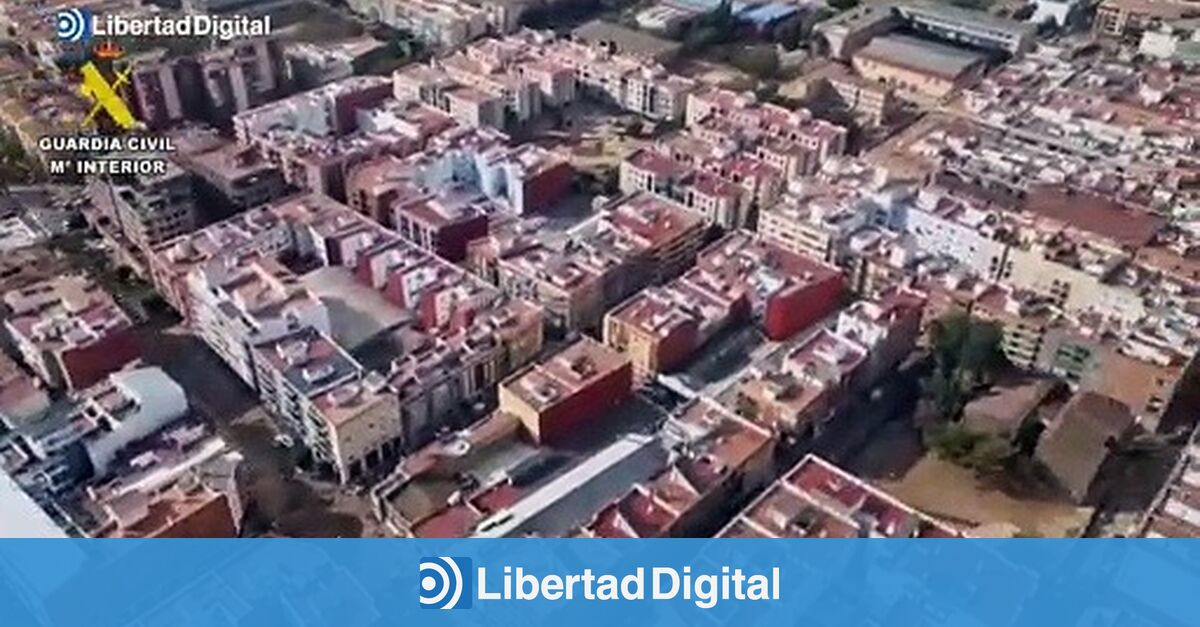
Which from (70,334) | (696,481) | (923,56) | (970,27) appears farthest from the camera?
(970,27)

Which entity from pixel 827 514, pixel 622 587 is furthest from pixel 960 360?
pixel 622 587

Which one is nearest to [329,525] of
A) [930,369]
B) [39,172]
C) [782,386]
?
[782,386]

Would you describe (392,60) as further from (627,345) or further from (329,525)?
(329,525)

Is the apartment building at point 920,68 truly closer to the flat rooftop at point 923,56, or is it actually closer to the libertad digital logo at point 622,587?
the flat rooftop at point 923,56

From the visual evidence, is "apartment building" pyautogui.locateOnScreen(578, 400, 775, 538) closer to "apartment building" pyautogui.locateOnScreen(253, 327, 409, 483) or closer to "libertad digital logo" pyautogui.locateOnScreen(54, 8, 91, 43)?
"apartment building" pyautogui.locateOnScreen(253, 327, 409, 483)

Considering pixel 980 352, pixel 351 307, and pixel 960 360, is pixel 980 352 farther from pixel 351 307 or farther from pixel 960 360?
pixel 351 307

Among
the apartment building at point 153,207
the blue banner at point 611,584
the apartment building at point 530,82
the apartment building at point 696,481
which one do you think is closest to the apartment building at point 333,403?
the blue banner at point 611,584
